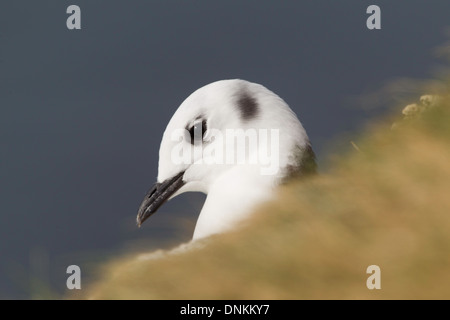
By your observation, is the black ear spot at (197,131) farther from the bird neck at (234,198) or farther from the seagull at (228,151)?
the bird neck at (234,198)

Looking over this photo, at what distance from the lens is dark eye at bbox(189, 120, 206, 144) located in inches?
158

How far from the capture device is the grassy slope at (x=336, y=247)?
2.11 meters

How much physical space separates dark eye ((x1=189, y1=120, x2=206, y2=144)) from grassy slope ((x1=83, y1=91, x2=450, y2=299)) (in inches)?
49.6

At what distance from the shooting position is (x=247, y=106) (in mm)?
4027

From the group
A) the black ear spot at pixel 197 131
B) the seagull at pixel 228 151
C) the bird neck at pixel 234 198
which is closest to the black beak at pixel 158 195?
the seagull at pixel 228 151

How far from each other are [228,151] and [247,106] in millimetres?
262

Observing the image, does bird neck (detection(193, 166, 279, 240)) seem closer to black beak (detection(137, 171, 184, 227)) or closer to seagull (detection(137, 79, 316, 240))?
seagull (detection(137, 79, 316, 240))

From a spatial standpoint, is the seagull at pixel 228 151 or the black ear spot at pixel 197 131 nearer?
the seagull at pixel 228 151

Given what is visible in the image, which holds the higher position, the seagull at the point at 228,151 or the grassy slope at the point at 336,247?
the seagull at the point at 228,151

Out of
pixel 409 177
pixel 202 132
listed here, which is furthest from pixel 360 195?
pixel 202 132

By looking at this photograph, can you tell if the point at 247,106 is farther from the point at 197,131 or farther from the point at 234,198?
the point at 234,198

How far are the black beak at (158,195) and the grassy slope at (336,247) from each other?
4.58 feet

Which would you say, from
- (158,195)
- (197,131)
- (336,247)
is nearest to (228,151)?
(197,131)
